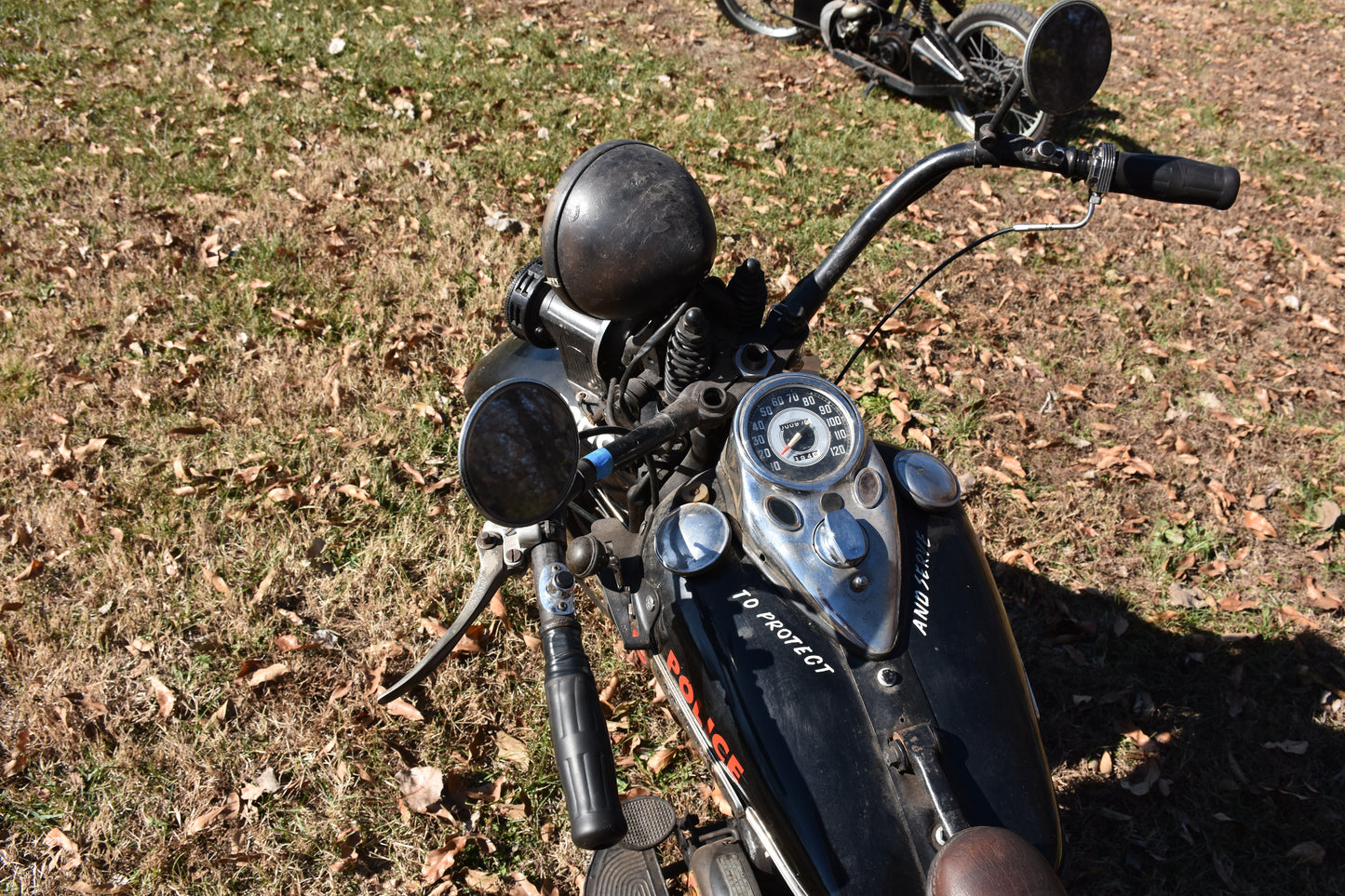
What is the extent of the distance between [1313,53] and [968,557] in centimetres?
1062

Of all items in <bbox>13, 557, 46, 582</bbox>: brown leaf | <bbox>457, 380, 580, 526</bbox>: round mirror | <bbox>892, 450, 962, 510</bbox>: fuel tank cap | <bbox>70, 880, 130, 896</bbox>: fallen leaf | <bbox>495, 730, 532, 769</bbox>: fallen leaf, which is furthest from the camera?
<bbox>13, 557, 46, 582</bbox>: brown leaf

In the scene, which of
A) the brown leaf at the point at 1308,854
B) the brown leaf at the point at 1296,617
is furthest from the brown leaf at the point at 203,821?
the brown leaf at the point at 1296,617

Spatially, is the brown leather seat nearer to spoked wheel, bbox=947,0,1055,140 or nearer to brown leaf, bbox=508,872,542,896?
brown leaf, bbox=508,872,542,896

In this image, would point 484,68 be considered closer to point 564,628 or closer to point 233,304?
point 233,304

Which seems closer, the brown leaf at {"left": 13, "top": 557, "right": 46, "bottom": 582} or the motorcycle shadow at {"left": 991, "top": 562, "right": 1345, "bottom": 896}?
the motorcycle shadow at {"left": 991, "top": 562, "right": 1345, "bottom": 896}

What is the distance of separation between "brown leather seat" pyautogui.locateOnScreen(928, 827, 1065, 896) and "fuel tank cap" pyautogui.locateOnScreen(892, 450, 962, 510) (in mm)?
782

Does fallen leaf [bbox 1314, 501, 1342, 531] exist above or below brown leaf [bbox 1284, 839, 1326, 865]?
above

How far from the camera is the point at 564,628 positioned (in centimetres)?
162

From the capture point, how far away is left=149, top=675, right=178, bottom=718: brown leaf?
3.09 metres

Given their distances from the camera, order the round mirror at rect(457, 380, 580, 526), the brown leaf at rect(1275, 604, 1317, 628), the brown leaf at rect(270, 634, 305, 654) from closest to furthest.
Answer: the round mirror at rect(457, 380, 580, 526), the brown leaf at rect(270, 634, 305, 654), the brown leaf at rect(1275, 604, 1317, 628)

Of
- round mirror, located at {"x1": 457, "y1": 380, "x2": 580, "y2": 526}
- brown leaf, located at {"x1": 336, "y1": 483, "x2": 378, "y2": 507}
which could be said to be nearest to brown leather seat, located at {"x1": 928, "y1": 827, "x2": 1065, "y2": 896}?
round mirror, located at {"x1": 457, "y1": 380, "x2": 580, "y2": 526}

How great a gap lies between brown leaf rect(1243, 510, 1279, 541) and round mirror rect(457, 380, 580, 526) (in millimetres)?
3971

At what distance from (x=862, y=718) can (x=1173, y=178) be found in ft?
5.19

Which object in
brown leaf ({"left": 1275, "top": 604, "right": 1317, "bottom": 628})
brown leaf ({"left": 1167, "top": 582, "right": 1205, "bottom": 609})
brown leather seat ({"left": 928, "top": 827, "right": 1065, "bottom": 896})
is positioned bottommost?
brown leaf ({"left": 1167, "top": 582, "right": 1205, "bottom": 609})
